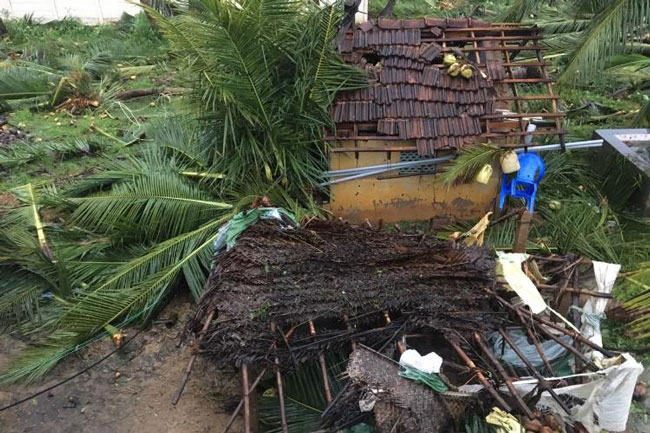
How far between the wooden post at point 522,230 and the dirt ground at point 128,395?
3.04 meters

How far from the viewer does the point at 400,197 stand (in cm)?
645

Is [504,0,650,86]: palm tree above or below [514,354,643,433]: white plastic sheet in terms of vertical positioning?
above

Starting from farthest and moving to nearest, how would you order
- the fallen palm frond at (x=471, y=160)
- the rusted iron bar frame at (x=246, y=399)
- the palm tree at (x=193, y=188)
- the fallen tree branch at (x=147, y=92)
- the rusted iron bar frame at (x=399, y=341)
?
the fallen tree branch at (x=147, y=92) < the fallen palm frond at (x=471, y=160) < the palm tree at (x=193, y=188) < the rusted iron bar frame at (x=399, y=341) < the rusted iron bar frame at (x=246, y=399)

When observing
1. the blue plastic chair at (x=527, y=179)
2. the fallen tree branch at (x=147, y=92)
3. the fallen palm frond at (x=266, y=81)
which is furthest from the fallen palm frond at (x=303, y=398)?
the fallen tree branch at (x=147, y=92)

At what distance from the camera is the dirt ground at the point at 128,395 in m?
4.47

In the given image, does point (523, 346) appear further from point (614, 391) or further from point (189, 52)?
point (189, 52)

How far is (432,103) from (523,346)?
2980mm

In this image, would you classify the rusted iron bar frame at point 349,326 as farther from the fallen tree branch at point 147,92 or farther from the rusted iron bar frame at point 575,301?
the fallen tree branch at point 147,92

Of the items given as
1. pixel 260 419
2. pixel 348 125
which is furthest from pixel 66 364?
pixel 348 125

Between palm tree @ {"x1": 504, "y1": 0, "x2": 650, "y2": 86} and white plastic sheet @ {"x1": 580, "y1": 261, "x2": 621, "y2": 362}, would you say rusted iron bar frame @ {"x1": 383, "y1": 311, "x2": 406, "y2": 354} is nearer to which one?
white plastic sheet @ {"x1": 580, "y1": 261, "x2": 621, "y2": 362}

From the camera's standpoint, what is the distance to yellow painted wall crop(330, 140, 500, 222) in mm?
6227

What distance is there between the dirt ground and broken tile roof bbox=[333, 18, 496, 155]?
3177 mm

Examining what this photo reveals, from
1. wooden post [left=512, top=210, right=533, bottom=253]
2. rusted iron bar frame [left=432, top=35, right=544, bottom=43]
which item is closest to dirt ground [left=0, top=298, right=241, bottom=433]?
wooden post [left=512, top=210, right=533, bottom=253]

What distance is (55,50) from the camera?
38.6 ft
